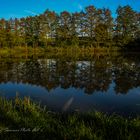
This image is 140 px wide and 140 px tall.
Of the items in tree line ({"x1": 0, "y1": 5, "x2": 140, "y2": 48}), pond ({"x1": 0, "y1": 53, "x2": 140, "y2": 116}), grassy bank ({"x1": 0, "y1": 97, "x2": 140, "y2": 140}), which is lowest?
pond ({"x1": 0, "y1": 53, "x2": 140, "y2": 116})

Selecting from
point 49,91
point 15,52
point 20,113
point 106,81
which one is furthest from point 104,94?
point 15,52

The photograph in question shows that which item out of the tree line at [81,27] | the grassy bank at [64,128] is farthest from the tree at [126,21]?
the grassy bank at [64,128]

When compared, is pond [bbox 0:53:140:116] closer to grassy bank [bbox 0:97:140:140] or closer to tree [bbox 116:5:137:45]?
grassy bank [bbox 0:97:140:140]

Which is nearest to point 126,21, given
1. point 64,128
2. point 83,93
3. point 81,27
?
point 81,27

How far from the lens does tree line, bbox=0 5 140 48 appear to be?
60625 millimetres

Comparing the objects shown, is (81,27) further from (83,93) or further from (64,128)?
(64,128)

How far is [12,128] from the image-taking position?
686 centimetres

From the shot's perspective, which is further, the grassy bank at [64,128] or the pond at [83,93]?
the pond at [83,93]

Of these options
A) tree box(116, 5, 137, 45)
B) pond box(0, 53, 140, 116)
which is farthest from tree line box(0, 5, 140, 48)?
pond box(0, 53, 140, 116)

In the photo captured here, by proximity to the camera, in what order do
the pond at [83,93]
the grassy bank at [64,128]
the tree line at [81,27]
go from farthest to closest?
the tree line at [81,27] < the pond at [83,93] < the grassy bank at [64,128]

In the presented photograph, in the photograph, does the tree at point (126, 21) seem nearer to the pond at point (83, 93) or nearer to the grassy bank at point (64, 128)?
the pond at point (83, 93)

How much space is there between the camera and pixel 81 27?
63.1 m

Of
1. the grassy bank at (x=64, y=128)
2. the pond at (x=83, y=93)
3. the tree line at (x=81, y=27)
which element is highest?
the tree line at (x=81, y=27)

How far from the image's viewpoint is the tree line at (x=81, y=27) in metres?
60.6
